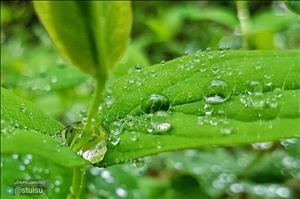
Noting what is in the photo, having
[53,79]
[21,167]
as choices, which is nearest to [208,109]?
[21,167]

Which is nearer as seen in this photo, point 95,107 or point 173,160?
point 95,107

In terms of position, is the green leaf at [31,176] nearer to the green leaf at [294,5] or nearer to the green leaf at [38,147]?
the green leaf at [38,147]

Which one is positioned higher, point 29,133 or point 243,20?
point 29,133

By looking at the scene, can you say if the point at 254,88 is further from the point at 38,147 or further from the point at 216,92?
the point at 38,147

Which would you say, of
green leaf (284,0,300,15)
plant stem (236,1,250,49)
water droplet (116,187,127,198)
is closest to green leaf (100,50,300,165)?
green leaf (284,0,300,15)

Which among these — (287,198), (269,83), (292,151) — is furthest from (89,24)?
(287,198)

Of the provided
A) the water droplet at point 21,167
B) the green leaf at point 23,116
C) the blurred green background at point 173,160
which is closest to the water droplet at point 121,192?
the blurred green background at point 173,160
